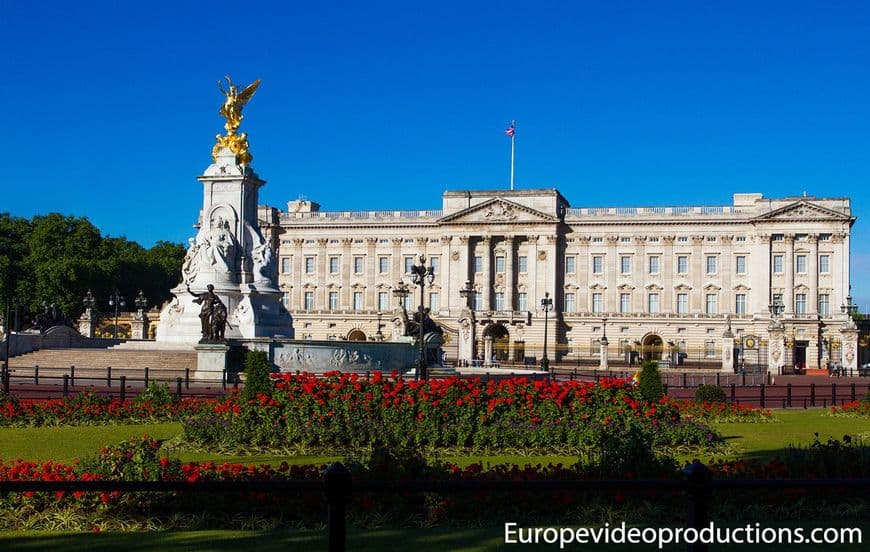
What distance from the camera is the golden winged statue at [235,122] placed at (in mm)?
42906

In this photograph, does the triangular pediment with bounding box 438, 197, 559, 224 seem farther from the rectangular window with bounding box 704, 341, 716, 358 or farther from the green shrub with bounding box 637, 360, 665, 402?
the green shrub with bounding box 637, 360, 665, 402

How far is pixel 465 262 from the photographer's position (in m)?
90.6

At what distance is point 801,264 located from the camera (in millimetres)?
84375

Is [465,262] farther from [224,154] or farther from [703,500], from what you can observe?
[703,500]

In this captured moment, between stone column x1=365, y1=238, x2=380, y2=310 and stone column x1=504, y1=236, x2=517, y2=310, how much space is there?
1290 cm

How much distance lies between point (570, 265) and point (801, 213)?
20.6 metres

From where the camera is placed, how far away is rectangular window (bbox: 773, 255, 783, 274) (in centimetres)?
8462

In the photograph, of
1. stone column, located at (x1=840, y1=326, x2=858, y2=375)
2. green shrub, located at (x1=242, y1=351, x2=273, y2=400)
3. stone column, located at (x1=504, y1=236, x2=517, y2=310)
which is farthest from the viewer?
stone column, located at (x1=504, y1=236, x2=517, y2=310)

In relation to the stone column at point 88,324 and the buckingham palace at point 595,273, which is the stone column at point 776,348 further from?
the stone column at point 88,324

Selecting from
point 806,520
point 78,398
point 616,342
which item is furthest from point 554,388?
point 616,342

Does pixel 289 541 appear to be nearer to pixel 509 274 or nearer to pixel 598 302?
pixel 509 274

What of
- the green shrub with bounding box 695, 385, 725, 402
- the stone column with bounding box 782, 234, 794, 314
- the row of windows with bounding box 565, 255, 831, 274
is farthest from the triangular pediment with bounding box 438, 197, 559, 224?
the green shrub with bounding box 695, 385, 725, 402

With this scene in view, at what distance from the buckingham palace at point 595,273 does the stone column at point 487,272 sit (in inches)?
4.4

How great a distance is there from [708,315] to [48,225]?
5697 centimetres
